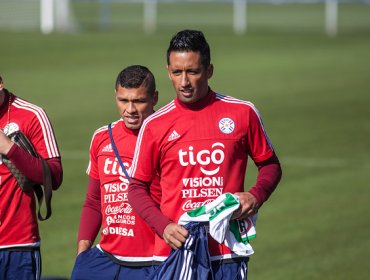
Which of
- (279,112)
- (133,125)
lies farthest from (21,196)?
(279,112)

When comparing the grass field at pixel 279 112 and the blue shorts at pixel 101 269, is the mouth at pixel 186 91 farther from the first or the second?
the grass field at pixel 279 112

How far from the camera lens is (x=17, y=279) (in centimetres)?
779

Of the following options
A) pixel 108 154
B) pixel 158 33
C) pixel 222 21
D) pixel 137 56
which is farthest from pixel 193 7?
pixel 108 154

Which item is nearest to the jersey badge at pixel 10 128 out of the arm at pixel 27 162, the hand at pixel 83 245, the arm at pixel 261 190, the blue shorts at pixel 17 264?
the arm at pixel 27 162

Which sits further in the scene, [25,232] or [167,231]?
[25,232]

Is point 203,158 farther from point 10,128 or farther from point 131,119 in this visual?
point 10,128

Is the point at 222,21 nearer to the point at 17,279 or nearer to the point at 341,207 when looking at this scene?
the point at 341,207

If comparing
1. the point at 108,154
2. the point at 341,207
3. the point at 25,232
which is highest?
the point at 108,154

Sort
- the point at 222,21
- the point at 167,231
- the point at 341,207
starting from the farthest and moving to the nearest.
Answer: the point at 222,21, the point at 341,207, the point at 167,231

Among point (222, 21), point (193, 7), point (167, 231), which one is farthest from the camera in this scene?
point (193, 7)

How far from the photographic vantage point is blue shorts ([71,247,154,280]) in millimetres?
7676

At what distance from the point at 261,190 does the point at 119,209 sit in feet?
4.08

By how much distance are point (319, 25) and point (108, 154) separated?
43.4m

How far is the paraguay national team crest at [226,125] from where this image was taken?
6.99m
